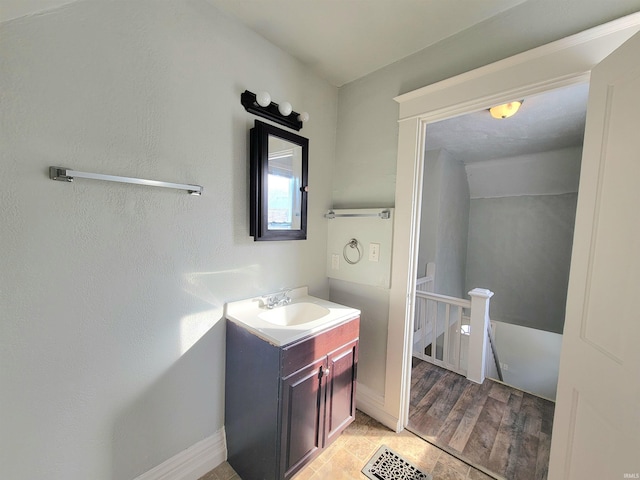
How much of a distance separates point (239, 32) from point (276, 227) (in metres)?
1.09

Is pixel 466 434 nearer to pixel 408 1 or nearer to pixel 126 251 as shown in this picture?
pixel 126 251

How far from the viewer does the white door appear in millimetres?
795

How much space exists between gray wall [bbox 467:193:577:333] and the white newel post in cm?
204

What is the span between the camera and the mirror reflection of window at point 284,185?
1.57m

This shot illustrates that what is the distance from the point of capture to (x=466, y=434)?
174cm

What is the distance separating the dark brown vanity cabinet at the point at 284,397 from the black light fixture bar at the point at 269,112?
4.00 feet

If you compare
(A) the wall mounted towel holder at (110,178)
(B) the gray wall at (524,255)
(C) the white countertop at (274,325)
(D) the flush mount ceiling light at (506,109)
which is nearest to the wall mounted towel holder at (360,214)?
(C) the white countertop at (274,325)

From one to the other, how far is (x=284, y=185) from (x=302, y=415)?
128cm

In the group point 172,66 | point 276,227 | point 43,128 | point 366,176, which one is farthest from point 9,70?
point 366,176

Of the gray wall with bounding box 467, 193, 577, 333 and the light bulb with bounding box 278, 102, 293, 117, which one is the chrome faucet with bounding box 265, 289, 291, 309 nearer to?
the light bulb with bounding box 278, 102, 293, 117

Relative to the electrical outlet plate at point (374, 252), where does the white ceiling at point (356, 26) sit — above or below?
above

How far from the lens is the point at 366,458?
153 centimetres

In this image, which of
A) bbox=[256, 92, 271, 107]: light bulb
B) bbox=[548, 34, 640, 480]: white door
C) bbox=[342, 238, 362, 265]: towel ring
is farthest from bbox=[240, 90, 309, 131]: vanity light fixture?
bbox=[548, 34, 640, 480]: white door

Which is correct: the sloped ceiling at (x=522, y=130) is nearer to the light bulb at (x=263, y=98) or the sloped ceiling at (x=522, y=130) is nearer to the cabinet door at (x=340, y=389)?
the light bulb at (x=263, y=98)
